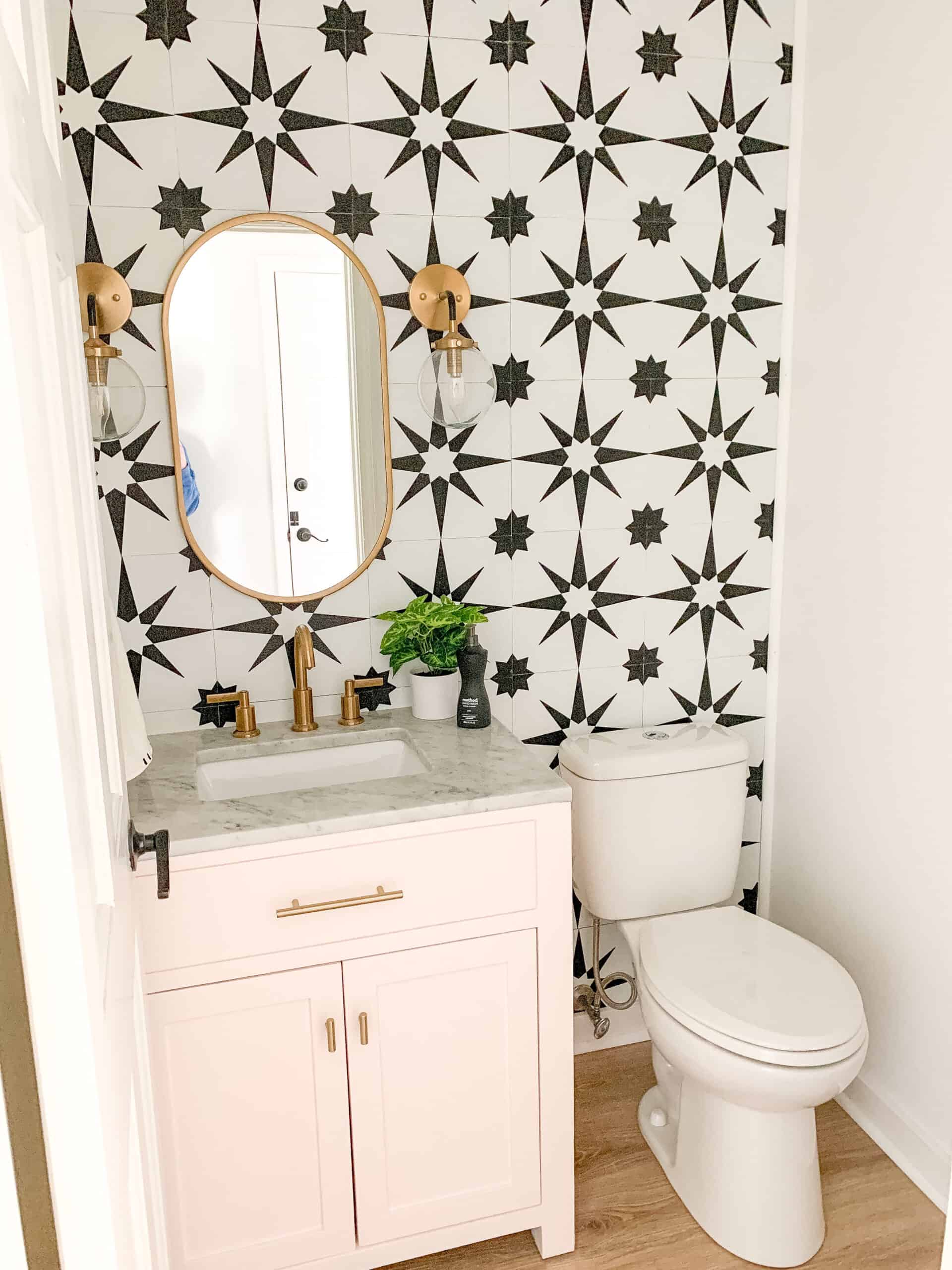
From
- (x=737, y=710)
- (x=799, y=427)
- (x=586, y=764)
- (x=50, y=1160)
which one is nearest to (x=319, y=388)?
(x=586, y=764)

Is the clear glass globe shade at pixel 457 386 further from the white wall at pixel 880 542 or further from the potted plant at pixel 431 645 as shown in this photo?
A: the white wall at pixel 880 542

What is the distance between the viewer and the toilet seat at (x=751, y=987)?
1590 mm

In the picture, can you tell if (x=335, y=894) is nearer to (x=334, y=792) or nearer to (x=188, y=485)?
(x=334, y=792)

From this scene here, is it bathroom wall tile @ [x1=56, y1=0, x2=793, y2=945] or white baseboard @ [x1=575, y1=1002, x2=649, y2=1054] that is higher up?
bathroom wall tile @ [x1=56, y1=0, x2=793, y2=945]

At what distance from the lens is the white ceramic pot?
6.48 ft

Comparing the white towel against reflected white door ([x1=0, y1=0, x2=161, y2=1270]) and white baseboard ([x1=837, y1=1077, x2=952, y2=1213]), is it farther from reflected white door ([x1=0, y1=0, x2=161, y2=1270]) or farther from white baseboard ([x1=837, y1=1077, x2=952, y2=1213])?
white baseboard ([x1=837, y1=1077, x2=952, y2=1213])

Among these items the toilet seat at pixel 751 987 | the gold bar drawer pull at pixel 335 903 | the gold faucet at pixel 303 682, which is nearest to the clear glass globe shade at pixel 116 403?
the gold faucet at pixel 303 682

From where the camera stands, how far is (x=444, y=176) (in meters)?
1.92

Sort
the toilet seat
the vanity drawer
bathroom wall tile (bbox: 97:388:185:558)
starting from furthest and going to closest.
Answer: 1. bathroom wall tile (bbox: 97:388:185:558)
2. the toilet seat
3. the vanity drawer

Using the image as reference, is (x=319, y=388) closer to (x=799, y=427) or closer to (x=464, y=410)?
(x=464, y=410)

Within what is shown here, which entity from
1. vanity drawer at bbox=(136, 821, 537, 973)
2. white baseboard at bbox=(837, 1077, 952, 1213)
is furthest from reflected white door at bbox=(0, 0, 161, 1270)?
white baseboard at bbox=(837, 1077, 952, 1213)

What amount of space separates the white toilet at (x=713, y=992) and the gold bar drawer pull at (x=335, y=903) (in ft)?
1.76

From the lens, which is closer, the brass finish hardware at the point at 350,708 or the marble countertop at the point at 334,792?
the marble countertop at the point at 334,792

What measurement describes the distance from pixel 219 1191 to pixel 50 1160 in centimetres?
114
